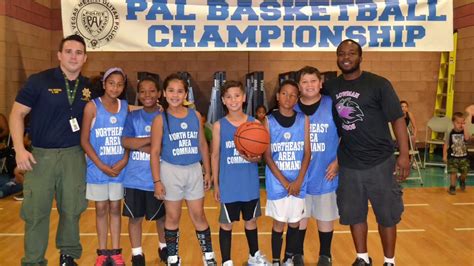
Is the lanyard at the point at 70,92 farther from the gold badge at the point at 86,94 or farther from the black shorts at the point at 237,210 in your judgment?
the black shorts at the point at 237,210

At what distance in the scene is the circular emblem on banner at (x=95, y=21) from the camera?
5066 millimetres

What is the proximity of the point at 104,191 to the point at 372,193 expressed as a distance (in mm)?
2036

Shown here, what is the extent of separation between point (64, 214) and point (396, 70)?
9.35 meters

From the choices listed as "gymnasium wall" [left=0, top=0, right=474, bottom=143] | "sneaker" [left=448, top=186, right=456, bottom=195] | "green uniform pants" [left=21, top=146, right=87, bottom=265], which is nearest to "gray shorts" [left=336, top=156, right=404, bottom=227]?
"green uniform pants" [left=21, top=146, right=87, bottom=265]

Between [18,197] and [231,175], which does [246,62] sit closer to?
[18,197]

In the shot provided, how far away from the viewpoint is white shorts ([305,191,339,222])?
3.61m

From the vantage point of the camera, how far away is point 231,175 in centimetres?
353

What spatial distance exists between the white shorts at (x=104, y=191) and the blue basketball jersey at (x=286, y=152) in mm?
1167

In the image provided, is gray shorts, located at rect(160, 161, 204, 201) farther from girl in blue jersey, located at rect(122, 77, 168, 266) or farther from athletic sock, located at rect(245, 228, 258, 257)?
athletic sock, located at rect(245, 228, 258, 257)

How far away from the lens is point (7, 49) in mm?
8531

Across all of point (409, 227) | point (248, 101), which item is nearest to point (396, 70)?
point (248, 101)

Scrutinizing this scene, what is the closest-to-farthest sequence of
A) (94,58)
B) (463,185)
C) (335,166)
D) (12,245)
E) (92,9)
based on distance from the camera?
(335,166) < (12,245) < (92,9) < (463,185) < (94,58)

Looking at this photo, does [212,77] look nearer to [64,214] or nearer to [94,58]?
[94,58]

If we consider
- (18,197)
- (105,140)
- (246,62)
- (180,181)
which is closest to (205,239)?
(180,181)
